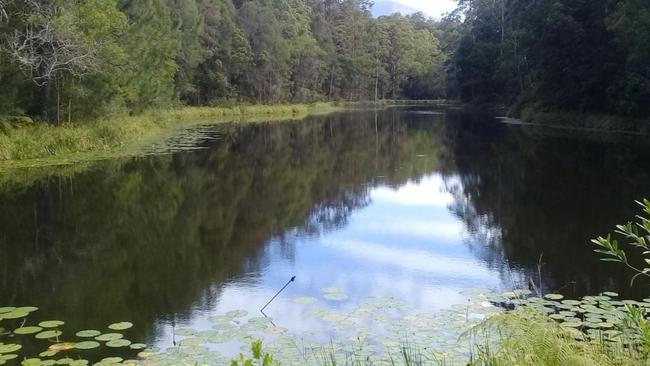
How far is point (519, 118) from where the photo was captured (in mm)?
49094

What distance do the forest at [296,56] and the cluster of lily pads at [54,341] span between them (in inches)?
601

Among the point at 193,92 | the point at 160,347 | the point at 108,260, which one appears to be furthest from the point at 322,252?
the point at 193,92

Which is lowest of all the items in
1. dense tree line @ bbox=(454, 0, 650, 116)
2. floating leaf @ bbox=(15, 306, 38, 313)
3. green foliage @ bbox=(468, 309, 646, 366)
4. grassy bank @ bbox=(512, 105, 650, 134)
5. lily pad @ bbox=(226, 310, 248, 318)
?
lily pad @ bbox=(226, 310, 248, 318)

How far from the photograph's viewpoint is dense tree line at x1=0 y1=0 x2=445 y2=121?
22109 millimetres

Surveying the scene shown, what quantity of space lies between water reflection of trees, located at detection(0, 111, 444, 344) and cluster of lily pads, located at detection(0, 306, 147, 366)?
30cm

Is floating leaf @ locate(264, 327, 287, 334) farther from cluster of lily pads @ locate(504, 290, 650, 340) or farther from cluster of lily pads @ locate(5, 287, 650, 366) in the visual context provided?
cluster of lily pads @ locate(504, 290, 650, 340)

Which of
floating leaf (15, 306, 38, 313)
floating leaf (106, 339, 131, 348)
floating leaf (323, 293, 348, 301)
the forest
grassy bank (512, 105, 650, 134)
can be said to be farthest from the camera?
grassy bank (512, 105, 650, 134)

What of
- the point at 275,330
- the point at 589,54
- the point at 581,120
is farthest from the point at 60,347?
the point at 581,120

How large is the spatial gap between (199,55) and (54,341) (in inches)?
1904

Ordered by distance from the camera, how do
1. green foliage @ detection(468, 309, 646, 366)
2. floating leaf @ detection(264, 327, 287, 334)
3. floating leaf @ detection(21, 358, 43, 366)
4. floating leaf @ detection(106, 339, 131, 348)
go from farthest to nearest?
floating leaf @ detection(264, 327, 287, 334) → floating leaf @ detection(106, 339, 131, 348) → floating leaf @ detection(21, 358, 43, 366) → green foliage @ detection(468, 309, 646, 366)

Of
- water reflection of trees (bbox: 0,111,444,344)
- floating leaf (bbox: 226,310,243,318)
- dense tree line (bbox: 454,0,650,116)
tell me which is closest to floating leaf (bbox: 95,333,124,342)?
water reflection of trees (bbox: 0,111,444,344)

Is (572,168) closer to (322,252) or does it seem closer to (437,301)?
(322,252)

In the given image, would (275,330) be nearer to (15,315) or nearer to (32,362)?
(32,362)

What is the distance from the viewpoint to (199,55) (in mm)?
52562
